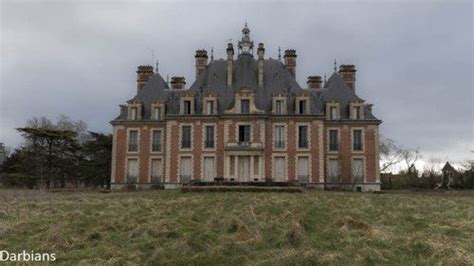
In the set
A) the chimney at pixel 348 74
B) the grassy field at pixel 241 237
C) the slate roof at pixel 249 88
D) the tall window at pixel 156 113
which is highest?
the chimney at pixel 348 74

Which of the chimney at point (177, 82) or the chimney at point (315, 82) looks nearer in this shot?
the chimney at point (315, 82)

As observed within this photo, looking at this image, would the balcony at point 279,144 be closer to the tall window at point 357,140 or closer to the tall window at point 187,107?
the tall window at point 357,140

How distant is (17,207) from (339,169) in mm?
26380

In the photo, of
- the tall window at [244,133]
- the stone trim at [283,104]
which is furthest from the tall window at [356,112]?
the tall window at [244,133]

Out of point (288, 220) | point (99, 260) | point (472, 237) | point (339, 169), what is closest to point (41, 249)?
point (99, 260)

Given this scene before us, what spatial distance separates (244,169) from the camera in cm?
3581

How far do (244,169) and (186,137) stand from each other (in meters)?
4.85


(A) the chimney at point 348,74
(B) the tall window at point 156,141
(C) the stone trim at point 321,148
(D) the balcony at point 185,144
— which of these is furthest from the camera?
(A) the chimney at point 348,74

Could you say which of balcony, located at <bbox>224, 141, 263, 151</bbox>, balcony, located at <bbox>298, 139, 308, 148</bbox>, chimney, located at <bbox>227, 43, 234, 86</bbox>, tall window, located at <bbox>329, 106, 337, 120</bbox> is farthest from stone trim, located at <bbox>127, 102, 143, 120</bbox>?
tall window, located at <bbox>329, 106, 337, 120</bbox>

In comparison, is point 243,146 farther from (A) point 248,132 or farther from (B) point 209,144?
(B) point 209,144

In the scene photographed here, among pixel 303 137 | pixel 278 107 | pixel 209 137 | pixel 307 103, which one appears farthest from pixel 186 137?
pixel 307 103

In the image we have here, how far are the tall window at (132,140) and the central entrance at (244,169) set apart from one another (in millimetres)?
8129

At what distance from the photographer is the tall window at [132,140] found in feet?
126

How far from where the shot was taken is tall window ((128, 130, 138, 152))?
38406 millimetres
